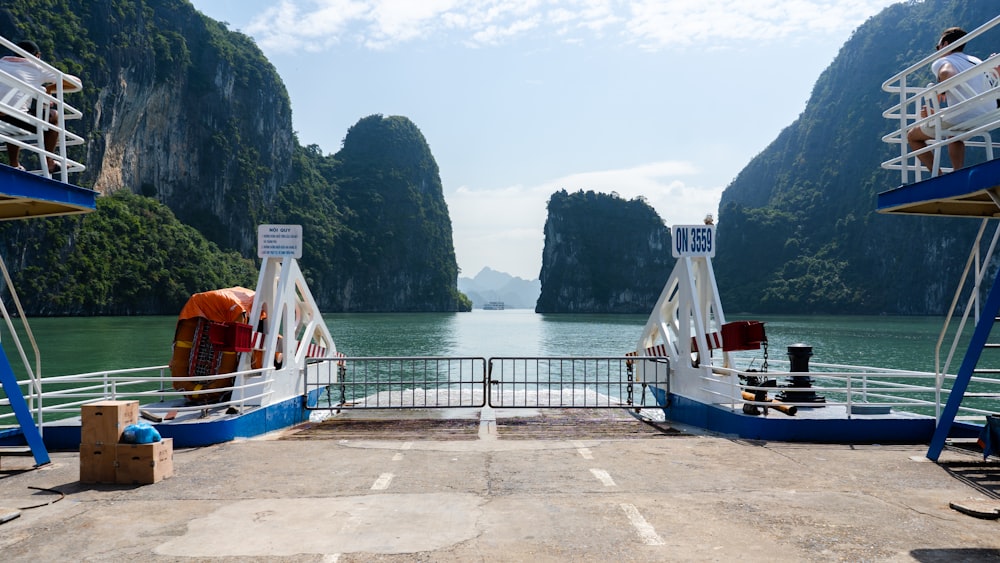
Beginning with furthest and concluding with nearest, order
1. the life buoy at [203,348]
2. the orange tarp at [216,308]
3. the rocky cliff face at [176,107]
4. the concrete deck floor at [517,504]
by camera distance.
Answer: the rocky cliff face at [176,107] → the orange tarp at [216,308] → the life buoy at [203,348] → the concrete deck floor at [517,504]

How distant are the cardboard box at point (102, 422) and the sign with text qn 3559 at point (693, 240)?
32.4 feet

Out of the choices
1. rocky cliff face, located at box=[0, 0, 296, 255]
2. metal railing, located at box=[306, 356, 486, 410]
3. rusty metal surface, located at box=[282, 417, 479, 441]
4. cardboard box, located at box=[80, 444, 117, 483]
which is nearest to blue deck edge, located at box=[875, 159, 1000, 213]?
rusty metal surface, located at box=[282, 417, 479, 441]

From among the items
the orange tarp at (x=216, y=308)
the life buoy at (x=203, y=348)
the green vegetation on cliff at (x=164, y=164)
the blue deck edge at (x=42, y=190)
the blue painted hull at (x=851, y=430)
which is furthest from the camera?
the green vegetation on cliff at (x=164, y=164)

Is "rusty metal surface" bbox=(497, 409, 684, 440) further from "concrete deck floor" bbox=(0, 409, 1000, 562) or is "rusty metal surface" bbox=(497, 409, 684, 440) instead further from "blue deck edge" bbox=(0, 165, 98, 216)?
"blue deck edge" bbox=(0, 165, 98, 216)

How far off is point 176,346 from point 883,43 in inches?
8055

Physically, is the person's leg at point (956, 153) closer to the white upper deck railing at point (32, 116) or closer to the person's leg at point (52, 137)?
the white upper deck railing at point (32, 116)

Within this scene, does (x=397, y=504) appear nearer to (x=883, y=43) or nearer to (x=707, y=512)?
(x=707, y=512)

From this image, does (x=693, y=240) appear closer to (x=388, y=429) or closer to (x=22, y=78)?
(x=388, y=429)

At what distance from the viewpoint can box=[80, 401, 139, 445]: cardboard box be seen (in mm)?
7930

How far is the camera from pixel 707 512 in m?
6.73

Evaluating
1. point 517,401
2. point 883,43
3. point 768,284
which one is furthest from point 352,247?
point 517,401

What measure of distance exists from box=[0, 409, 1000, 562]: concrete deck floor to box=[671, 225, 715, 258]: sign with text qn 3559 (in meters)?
4.39

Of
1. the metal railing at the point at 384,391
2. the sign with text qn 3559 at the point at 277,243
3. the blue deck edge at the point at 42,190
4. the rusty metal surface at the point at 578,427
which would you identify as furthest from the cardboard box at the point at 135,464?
the sign with text qn 3559 at the point at 277,243

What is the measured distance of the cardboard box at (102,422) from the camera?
793 centimetres
